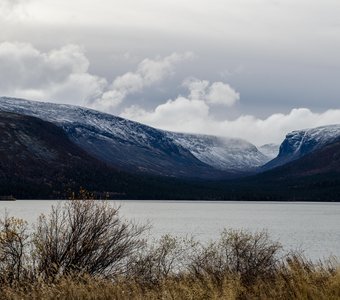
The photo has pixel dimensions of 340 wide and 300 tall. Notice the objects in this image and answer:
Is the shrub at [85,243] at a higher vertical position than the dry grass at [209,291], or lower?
higher

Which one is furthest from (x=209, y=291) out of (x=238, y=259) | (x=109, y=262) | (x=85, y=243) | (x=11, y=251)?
(x=11, y=251)

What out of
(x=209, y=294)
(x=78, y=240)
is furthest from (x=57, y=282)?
(x=209, y=294)

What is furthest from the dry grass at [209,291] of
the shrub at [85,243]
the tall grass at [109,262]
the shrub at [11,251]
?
the shrub at [85,243]

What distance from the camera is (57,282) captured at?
20.2 meters

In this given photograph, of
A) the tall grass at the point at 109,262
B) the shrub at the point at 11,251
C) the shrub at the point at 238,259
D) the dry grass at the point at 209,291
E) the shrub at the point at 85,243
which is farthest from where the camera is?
the shrub at the point at 238,259

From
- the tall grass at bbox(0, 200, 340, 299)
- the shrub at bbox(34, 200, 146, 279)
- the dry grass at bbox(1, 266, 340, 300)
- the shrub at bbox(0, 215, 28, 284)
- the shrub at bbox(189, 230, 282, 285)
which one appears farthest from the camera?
the shrub at bbox(189, 230, 282, 285)

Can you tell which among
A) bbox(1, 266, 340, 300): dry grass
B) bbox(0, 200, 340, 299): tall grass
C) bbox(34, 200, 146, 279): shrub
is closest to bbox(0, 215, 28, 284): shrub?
bbox(0, 200, 340, 299): tall grass

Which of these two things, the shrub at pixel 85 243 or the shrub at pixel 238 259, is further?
the shrub at pixel 238 259

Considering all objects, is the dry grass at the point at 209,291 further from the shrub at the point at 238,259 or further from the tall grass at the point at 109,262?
the shrub at the point at 238,259

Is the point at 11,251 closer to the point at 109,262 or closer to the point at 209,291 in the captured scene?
the point at 109,262

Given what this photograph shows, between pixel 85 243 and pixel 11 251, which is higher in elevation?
pixel 85 243

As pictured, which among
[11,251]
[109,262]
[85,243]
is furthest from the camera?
[109,262]

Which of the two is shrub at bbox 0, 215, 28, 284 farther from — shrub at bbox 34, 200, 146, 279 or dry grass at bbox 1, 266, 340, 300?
dry grass at bbox 1, 266, 340, 300

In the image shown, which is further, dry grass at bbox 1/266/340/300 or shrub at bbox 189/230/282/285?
shrub at bbox 189/230/282/285
